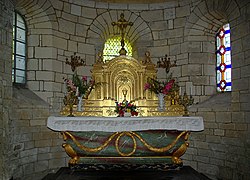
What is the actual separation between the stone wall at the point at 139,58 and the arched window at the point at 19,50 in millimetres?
159

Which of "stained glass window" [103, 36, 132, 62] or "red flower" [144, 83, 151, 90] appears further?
"stained glass window" [103, 36, 132, 62]

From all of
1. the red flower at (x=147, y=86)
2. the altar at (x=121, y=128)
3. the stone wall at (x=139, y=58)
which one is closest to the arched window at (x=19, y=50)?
the stone wall at (x=139, y=58)

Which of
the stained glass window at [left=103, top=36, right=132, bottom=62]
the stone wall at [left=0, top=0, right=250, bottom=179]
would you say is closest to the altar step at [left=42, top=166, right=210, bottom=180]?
the stone wall at [left=0, top=0, right=250, bottom=179]

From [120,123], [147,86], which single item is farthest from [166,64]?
[120,123]

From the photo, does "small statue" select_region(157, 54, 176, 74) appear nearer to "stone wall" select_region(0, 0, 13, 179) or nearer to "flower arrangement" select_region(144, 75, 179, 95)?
"flower arrangement" select_region(144, 75, 179, 95)

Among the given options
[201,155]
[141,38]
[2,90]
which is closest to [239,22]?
[141,38]

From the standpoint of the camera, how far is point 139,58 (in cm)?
769

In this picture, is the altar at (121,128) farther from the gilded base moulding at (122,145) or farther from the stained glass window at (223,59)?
A: the stained glass window at (223,59)

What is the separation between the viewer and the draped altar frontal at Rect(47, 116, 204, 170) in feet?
18.3

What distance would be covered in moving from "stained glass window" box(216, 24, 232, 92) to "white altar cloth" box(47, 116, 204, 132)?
198cm

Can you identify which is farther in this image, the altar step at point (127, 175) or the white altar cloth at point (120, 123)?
the white altar cloth at point (120, 123)

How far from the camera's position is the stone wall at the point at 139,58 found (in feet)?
19.1

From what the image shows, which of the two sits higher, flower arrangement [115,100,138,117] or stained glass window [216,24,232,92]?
stained glass window [216,24,232,92]

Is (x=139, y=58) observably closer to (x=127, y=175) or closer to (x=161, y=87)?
(x=161, y=87)
